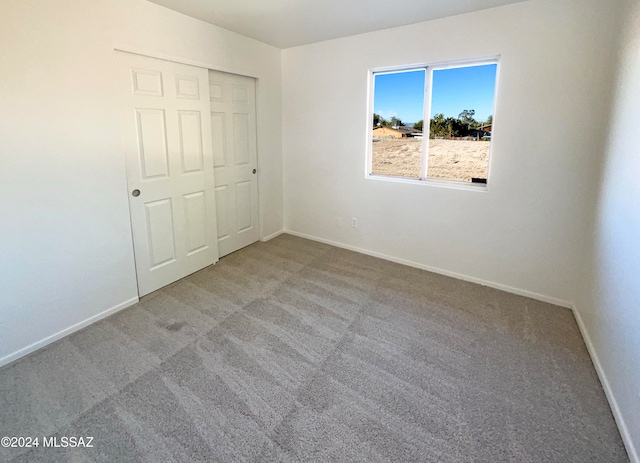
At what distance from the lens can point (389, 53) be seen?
330 cm

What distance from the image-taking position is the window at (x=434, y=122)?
9.88 ft

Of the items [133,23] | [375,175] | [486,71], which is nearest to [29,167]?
[133,23]

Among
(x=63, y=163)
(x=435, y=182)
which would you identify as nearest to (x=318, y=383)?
(x=63, y=163)

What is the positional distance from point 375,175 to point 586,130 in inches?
74.0

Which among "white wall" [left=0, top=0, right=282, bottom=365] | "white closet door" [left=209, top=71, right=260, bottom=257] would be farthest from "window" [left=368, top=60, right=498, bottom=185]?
"white wall" [left=0, top=0, right=282, bottom=365]

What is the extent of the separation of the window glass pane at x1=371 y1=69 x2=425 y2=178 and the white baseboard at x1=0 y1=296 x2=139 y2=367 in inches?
110

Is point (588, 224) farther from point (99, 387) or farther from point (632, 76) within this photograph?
point (99, 387)

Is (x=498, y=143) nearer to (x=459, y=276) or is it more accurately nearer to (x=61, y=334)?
(x=459, y=276)

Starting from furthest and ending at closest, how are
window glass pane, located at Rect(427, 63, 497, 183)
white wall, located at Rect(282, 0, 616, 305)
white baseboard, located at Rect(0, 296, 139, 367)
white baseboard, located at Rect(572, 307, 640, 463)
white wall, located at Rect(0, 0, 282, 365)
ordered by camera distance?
window glass pane, located at Rect(427, 63, 497, 183) → white wall, located at Rect(282, 0, 616, 305) → white baseboard, located at Rect(0, 296, 139, 367) → white wall, located at Rect(0, 0, 282, 365) → white baseboard, located at Rect(572, 307, 640, 463)

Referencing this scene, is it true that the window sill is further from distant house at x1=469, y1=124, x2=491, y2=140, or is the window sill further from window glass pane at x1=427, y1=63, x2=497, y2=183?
distant house at x1=469, y1=124, x2=491, y2=140

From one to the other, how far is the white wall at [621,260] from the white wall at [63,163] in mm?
3294

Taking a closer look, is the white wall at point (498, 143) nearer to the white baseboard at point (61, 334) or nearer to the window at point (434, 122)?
the window at point (434, 122)

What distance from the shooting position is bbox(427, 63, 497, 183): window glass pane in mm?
2965

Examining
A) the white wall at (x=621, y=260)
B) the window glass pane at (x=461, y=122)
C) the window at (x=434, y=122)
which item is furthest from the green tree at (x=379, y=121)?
the white wall at (x=621, y=260)
